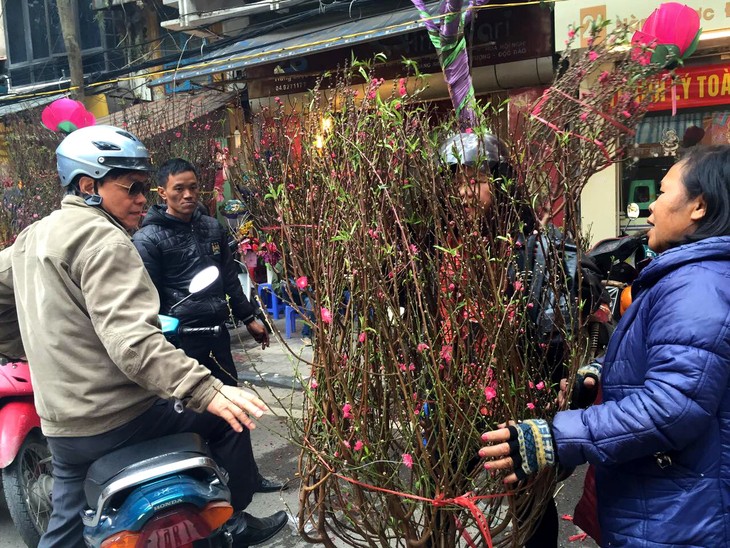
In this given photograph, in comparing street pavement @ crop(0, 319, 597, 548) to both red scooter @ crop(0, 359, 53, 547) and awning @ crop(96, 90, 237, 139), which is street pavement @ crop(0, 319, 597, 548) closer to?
red scooter @ crop(0, 359, 53, 547)

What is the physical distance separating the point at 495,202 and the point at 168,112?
838 cm

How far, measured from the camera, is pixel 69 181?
2146 millimetres

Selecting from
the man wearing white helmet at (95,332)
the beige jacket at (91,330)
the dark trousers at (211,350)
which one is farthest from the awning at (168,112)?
the beige jacket at (91,330)

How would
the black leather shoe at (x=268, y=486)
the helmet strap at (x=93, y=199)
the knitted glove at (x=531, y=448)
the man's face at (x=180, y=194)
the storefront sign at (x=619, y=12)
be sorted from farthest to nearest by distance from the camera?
→ the storefront sign at (x=619, y=12) < the black leather shoe at (x=268, y=486) < the man's face at (x=180, y=194) < the helmet strap at (x=93, y=199) < the knitted glove at (x=531, y=448)

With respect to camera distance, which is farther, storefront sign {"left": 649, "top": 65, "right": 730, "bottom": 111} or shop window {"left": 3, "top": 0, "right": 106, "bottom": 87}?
shop window {"left": 3, "top": 0, "right": 106, "bottom": 87}

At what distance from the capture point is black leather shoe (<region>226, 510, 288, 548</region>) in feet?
8.34

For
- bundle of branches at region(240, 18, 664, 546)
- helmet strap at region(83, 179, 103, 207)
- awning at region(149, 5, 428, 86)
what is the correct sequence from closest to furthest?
bundle of branches at region(240, 18, 664, 546) → helmet strap at region(83, 179, 103, 207) → awning at region(149, 5, 428, 86)

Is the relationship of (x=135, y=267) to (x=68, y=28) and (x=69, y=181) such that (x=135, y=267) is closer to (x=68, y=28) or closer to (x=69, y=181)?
(x=69, y=181)

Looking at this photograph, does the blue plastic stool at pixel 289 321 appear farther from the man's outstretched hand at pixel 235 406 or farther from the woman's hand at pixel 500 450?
the woman's hand at pixel 500 450

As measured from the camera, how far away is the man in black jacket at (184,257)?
340 cm

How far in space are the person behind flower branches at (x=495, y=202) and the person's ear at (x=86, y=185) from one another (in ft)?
4.09

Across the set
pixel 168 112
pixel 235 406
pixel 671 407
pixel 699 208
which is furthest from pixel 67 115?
pixel 671 407

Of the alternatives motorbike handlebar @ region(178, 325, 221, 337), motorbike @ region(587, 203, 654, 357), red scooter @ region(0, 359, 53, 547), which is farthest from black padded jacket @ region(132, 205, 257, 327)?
motorbike @ region(587, 203, 654, 357)

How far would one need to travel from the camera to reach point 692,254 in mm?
1351
